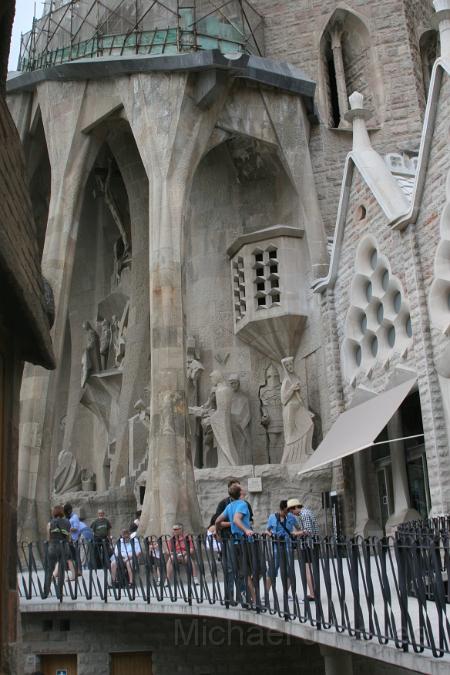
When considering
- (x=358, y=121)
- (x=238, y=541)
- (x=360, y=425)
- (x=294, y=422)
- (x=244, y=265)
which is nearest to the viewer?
(x=238, y=541)

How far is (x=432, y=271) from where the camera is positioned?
41.5 feet

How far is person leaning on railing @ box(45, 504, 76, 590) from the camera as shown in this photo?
9.77 m

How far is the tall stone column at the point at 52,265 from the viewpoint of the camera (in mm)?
15969

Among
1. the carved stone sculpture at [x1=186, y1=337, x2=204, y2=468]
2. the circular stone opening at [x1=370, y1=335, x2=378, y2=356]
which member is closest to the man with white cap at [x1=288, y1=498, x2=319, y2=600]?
the circular stone opening at [x1=370, y1=335, x2=378, y2=356]

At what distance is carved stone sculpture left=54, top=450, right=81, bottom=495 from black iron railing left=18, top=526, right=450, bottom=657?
9.73 metres

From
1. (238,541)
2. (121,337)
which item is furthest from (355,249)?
(238,541)

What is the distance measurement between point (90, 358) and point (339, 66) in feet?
32.9

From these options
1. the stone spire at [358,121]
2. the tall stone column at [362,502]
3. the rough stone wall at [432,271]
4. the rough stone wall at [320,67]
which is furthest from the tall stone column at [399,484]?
the rough stone wall at [320,67]

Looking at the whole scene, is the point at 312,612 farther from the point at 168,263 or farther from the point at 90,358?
the point at 90,358

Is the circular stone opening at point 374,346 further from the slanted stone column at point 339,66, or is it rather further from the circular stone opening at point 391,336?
the slanted stone column at point 339,66

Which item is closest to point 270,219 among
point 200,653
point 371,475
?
point 371,475

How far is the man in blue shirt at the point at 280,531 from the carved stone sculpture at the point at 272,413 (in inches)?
363

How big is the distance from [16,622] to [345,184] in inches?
503

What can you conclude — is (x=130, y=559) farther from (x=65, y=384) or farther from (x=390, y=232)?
(x=65, y=384)
